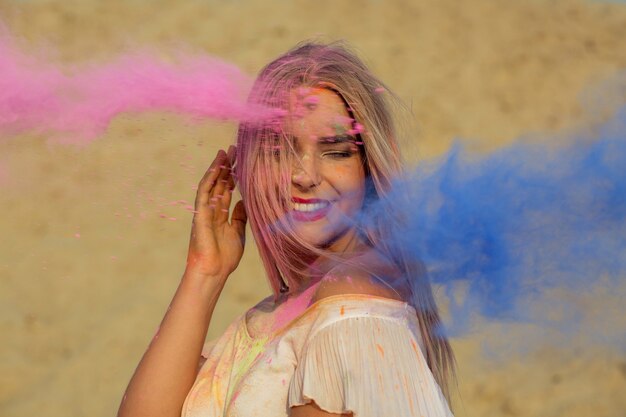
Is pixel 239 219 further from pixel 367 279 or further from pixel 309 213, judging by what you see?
pixel 367 279

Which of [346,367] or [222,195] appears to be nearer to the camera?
[346,367]

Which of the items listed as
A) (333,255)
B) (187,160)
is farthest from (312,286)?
(187,160)

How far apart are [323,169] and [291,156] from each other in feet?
0.18

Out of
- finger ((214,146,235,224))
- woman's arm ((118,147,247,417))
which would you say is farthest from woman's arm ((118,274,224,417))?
finger ((214,146,235,224))

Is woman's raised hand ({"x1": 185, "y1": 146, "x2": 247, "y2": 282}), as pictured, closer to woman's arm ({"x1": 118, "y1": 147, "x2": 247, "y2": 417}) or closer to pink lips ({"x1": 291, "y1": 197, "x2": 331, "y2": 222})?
woman's arm ({"x1": 118, "y1": 147, "x2": 247, "y2": 417})

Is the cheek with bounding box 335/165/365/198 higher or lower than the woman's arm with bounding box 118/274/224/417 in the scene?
higher

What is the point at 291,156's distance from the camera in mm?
1407

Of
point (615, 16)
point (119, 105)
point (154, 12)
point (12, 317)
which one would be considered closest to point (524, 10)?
point (615, 16)

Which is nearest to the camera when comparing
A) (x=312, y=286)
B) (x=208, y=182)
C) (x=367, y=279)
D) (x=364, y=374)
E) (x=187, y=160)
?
(x=364, y=374)

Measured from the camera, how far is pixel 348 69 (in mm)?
1448

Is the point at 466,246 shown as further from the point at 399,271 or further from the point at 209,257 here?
the point at 209,257

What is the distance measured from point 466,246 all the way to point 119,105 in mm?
775

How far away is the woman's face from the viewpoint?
1.40 meters

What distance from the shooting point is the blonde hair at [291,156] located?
54.5 inches
